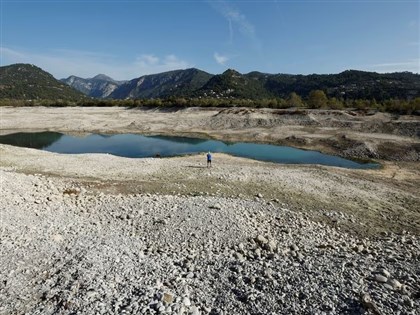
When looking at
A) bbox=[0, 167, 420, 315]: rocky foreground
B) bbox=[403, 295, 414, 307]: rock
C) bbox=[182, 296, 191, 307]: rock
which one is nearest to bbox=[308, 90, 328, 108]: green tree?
bbox=[0, 167, 420, 315]: rocky foreground

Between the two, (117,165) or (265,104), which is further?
(265,104)

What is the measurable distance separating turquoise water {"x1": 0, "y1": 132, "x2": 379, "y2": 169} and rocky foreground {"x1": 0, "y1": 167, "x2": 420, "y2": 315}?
25.1 m

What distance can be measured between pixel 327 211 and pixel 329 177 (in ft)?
31.7

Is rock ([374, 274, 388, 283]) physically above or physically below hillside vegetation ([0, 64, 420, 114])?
below

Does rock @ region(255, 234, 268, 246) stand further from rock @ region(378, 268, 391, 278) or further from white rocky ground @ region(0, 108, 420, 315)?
rock @ region(378, 268, 391, 278)

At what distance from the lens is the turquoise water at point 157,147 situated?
44037 millimetres

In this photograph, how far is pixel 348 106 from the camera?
3285 inches

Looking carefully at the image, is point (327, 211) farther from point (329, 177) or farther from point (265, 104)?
point (265, 104)

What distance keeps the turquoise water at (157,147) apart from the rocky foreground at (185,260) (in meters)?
25.1

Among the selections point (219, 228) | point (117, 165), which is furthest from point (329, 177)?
point (117, 165)

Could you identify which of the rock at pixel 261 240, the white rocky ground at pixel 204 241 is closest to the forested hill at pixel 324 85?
the white rocky ground at pixel 204 241

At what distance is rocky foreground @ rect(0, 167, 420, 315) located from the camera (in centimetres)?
1072

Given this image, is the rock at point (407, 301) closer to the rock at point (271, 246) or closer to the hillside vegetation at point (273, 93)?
the rock at point (271, 246)

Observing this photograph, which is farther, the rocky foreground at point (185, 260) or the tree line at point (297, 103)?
the tree line at point (297, 103)
